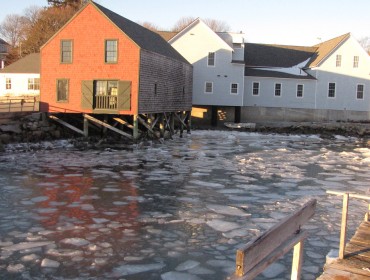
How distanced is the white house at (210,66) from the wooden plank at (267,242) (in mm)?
35994

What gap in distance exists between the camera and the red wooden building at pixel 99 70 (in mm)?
→ 24219

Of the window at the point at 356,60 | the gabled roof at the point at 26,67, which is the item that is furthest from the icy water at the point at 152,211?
the gabled roof at the point at 26,67

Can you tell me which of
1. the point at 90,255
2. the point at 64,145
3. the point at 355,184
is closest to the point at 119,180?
the point at 90,255

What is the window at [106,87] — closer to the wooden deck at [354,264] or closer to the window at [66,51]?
the window at [66,51]

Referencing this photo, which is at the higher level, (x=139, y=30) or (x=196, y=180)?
(x=139, y=30)

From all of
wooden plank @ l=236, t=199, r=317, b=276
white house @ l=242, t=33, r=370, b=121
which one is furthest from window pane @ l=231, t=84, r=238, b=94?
wooden plank @ l=236, t=199, r=317, b=276

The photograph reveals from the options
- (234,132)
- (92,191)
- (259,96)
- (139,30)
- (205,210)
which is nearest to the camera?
(205,210)

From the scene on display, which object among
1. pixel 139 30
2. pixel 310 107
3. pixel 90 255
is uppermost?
pixel 139 30

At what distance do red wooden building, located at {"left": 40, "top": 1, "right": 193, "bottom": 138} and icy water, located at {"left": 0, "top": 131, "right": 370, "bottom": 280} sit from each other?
639cm

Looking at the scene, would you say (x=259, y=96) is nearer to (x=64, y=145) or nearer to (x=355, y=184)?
(x=64, y=145)

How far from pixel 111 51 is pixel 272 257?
22278 mm

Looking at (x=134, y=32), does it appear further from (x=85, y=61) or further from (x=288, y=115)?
(x=288, y=115)

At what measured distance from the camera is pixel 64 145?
23.0 meters

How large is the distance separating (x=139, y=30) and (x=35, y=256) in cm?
2398
